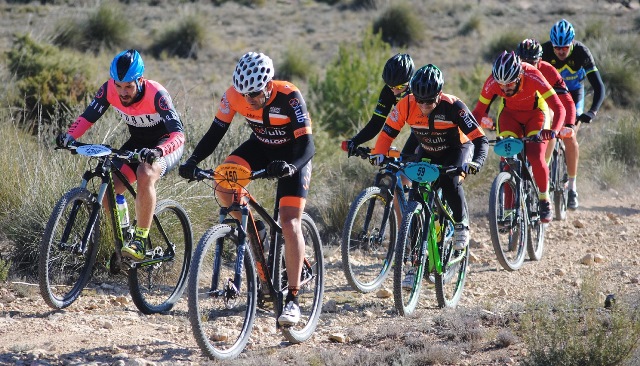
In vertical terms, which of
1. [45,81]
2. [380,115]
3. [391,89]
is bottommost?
[380,115]

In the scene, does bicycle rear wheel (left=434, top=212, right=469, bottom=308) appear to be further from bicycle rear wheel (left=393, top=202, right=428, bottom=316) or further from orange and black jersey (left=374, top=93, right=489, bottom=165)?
orange and black jersey (left=374, top=93, right=489, bottom=165)

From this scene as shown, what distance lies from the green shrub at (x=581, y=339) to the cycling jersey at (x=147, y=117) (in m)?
2.82

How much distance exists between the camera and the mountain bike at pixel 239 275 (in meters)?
5.02

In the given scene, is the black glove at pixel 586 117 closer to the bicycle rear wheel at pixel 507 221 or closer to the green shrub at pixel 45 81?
the bicycle rear wheel at pixel 507 221

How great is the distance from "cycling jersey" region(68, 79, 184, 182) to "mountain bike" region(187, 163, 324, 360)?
36.9 inches

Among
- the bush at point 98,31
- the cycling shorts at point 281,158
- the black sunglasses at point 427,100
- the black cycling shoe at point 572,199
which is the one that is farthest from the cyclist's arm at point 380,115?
the bush at point 98,31

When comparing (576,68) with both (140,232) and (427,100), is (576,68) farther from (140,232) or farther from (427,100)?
(140,232)

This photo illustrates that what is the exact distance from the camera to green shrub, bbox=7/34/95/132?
36.2ft

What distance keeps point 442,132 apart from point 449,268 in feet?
3.83

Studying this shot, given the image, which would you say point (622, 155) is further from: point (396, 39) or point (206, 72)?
point (396, 39)

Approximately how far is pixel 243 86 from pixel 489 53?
1749cm

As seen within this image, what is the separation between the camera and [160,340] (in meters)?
5.65

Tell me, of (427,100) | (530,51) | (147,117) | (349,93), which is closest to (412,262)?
(427,100)

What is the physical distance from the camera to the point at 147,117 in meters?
6.40
